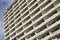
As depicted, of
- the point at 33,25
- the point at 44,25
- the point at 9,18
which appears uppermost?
the point at 9,18

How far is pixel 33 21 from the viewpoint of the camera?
1805 inches

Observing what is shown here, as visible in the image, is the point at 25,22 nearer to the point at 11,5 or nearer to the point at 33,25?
the point at 33,25

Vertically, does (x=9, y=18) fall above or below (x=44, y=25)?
above

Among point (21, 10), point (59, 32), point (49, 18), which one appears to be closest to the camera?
point (59, 32)

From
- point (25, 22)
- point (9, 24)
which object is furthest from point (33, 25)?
point (9, 24)

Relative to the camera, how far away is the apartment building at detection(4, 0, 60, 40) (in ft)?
128

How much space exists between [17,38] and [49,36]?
15886 millimetres

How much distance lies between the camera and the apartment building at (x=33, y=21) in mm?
38938

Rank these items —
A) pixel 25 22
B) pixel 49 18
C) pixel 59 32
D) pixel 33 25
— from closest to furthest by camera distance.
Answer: pixel 59 32, pixel 49 18, pixel 33 25, pixel 25 22

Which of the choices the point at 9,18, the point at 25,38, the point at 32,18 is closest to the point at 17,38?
the point at 25,38

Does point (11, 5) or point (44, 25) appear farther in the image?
point (11, 5)

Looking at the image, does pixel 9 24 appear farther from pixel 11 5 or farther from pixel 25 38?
pixel 25 38

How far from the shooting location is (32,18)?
46469 mm

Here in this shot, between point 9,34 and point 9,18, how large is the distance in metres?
7.20
